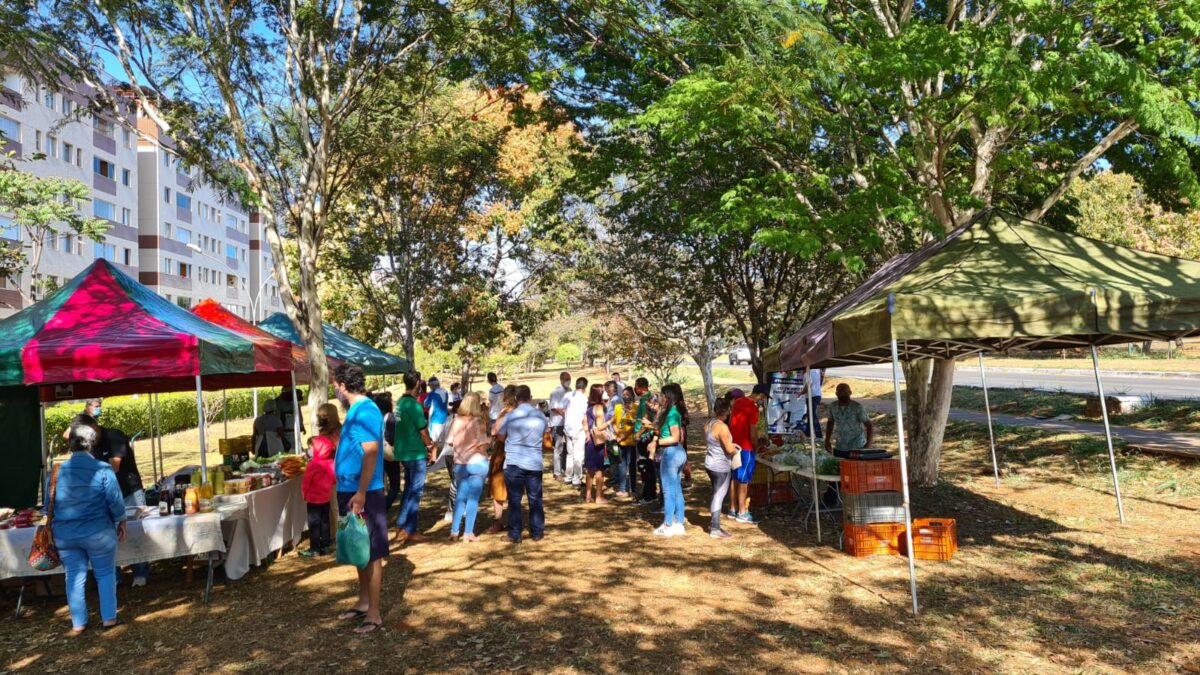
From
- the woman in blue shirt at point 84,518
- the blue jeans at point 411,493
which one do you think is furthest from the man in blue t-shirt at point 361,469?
the blue jeans at point 411,493

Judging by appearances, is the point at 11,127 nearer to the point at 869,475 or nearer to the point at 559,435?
the point at 559,435

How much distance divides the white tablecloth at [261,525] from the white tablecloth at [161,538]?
15.0 inches

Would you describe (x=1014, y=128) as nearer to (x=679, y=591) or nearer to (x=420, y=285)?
(x=679, y=591)

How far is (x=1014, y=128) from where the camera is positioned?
32.1 ft

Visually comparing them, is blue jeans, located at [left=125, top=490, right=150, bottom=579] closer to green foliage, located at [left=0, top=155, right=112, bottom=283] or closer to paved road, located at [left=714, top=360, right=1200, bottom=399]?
green foliage, located at [left=0, top=155, right=112, bottom=283]

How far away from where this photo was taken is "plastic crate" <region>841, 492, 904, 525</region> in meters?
7.91

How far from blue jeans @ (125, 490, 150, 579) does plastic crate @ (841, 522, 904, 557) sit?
264 inches

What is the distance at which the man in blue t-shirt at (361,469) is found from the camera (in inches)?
233

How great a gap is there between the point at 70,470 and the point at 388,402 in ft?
17.9

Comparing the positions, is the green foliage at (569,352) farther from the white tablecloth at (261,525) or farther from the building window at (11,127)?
the white tablecloth at (261,525)

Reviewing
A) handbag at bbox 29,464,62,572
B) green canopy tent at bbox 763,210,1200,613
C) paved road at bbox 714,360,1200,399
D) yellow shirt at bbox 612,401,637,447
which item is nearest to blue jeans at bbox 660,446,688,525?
green canopy tent at bbox 763,210,1200,613

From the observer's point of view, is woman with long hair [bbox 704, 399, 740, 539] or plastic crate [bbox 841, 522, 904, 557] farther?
woman with long hair [bbox 704, 399, 740, 539]

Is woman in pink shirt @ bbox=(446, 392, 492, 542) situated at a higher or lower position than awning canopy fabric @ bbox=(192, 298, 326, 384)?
lower

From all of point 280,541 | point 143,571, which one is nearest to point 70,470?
point 143,571
